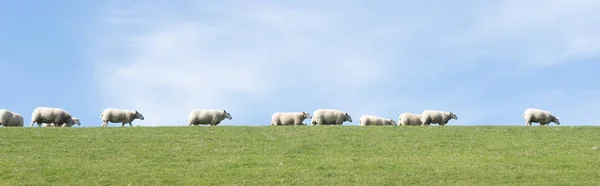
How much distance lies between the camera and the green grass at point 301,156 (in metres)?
28.1

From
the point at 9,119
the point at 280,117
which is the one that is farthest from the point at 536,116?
the point at 9,119

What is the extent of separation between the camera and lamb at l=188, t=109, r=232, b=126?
4972 centimetres

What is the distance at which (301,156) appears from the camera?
32.4 m

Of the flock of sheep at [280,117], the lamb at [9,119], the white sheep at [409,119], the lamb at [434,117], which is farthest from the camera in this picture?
the white sheep at [409,119]

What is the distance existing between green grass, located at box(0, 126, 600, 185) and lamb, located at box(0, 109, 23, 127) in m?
8.48

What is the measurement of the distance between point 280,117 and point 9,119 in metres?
16.0

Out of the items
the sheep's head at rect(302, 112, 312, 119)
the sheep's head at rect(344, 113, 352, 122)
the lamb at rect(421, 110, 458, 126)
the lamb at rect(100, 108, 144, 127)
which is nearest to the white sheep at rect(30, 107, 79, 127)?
the lamb at rect(100, 108, 144, 127)

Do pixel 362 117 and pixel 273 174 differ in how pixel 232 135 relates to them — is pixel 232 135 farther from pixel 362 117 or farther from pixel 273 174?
pixel 362 117

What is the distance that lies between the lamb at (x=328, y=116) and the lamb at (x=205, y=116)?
589cm

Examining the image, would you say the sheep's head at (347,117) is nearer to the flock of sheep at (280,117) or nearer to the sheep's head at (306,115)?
the flock of sheep at (280,117)

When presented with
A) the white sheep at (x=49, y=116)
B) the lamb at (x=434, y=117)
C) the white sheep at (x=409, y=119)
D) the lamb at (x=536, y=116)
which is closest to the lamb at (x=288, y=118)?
the white sheep at (x=409, y=119)

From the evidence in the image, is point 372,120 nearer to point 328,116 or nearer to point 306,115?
A: point 328,116

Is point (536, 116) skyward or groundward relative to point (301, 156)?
skyward

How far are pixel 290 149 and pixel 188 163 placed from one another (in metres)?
4.78
